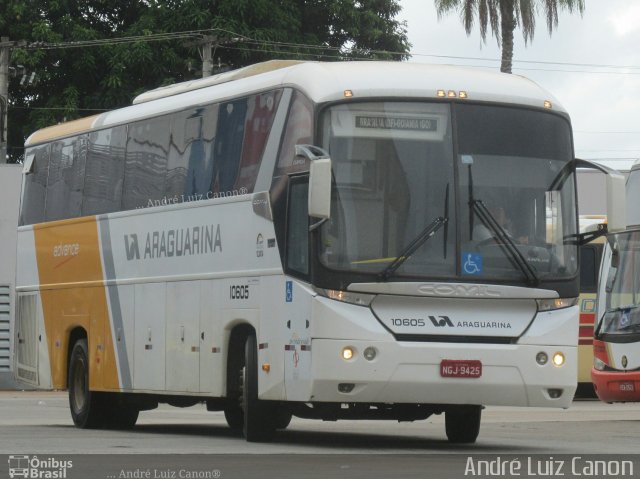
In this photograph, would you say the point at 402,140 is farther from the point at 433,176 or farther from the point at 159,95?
the point at 159,95

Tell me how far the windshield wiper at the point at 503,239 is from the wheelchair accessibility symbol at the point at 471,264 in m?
0.27

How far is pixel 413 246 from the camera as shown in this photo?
15.4 metres

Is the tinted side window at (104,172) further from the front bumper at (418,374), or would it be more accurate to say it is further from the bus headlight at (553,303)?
the bus headlight at (553,303)

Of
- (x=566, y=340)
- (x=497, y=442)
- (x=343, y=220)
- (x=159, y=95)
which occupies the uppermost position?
(x=159, y=95)

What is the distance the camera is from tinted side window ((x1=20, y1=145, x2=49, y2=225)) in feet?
73.7

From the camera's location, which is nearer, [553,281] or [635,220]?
[553,281]

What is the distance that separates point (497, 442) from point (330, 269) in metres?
3.84

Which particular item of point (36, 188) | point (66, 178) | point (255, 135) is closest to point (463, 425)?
point (255, 135)

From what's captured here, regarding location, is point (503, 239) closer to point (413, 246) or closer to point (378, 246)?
point (413, 246)

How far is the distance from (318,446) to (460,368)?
6.62 ft

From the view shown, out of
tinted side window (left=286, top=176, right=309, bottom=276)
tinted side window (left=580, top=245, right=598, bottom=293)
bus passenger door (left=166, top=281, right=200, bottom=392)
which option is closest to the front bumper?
tinted side window (left=286, top=176, right=309, bottom=276)

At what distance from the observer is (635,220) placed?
24234 millimetres

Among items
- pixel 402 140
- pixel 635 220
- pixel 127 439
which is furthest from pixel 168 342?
pixel 635 220

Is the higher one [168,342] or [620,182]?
[620,182]
